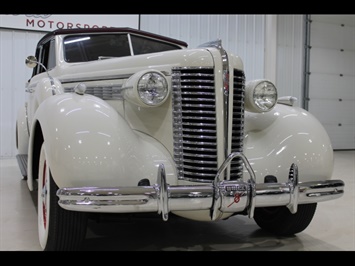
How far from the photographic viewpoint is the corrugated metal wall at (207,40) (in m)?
7.94

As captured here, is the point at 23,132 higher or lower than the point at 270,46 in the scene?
lower

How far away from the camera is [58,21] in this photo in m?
8.05

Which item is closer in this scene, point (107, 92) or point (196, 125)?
point (196, 125)

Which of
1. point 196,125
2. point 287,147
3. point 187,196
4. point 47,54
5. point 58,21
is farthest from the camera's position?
point 58,21

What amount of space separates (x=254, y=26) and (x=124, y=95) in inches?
318

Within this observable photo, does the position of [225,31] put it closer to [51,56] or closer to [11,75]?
[11,75]

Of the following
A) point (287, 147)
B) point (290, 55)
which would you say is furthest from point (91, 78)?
point (290, 55)

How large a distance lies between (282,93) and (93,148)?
9.00 meters

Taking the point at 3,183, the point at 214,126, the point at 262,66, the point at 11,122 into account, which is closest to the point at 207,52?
the point at 214,126

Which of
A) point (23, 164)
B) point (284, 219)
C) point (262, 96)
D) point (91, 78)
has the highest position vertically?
point (91, 78)

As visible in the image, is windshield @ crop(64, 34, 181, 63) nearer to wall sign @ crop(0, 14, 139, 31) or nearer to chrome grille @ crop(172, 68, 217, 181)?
chrome grille @ crop(172, 68, 217, 181)

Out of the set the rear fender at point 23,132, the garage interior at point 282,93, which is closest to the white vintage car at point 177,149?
the garage interior at point 282,93

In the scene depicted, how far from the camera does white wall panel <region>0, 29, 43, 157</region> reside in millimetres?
7882
